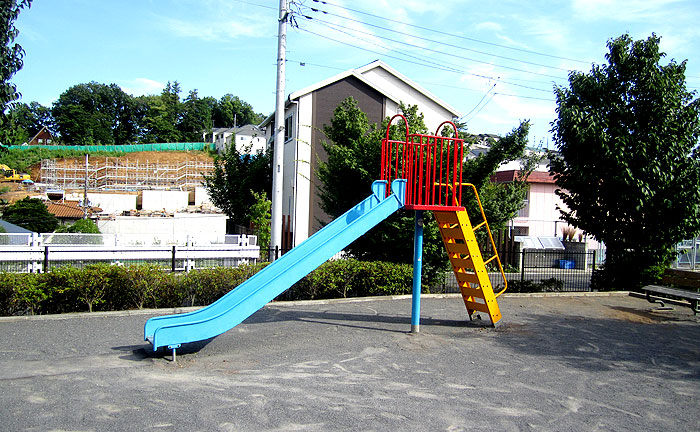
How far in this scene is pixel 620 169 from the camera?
1383cm

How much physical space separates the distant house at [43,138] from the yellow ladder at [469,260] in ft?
352

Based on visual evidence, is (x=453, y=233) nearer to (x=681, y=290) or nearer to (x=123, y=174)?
(x=681, y=290)

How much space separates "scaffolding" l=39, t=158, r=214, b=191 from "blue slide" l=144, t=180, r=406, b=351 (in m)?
65.1

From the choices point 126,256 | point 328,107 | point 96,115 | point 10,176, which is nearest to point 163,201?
point 10,176

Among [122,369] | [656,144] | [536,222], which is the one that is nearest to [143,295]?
[122,369]


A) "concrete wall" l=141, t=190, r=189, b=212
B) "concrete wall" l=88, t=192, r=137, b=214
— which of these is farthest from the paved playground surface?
"concrete wall" l=141, t=190, r=189, b=212

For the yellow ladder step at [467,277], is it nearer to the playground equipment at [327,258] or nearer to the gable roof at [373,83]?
the playground equipment at [327,258]

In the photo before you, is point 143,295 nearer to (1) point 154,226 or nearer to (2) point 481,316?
(2) point 481,316

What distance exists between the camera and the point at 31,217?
32000 mm

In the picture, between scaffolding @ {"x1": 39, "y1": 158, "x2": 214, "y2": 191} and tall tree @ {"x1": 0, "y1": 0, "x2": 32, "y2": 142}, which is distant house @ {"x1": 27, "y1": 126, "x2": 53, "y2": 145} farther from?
tall tree @ {"x1": 0, "y1": 0, "x2": 32, "y2": 142}

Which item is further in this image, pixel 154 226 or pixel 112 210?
pixel 112 210

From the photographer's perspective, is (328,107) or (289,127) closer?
(328,107)

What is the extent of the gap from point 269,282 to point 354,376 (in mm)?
1826

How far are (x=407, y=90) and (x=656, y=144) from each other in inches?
699
